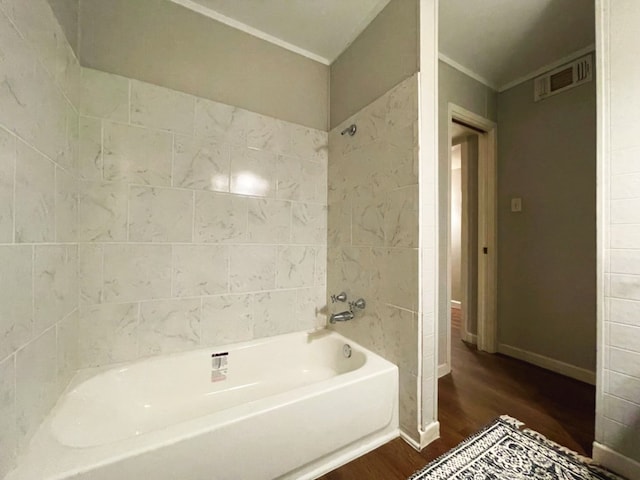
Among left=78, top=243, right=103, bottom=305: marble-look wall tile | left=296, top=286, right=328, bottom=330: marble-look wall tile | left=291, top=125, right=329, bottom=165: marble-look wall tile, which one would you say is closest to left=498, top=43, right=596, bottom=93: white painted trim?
left=291, top=125, right=329, bottom=165: marble-look wall tile

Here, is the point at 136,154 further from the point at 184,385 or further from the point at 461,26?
the point at 461,26

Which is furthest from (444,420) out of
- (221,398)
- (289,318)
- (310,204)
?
(310,204)

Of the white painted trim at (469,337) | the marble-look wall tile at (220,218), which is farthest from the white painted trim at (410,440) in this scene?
the white painted trim at (469,337)

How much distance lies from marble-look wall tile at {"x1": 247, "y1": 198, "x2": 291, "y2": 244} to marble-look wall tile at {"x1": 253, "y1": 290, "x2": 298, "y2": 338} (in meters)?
0.38

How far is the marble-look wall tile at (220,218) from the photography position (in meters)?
1.51

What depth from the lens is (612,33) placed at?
1.11 m

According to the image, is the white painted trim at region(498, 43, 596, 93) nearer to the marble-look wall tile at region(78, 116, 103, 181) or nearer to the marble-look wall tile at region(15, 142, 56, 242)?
the marble-look wall tile at region(78, 116, 103, 181)

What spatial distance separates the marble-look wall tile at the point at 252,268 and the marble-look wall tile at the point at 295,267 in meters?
0.05

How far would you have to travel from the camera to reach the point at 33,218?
871mm

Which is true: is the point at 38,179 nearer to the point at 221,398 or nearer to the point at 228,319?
the point at 228,319

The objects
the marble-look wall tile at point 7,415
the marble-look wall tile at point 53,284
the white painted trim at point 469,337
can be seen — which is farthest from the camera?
the white painted trim at point 469,337

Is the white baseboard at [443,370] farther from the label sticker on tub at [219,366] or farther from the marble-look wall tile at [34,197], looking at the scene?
the marble-look wall tile at [34,197]

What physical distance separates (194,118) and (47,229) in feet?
3.04

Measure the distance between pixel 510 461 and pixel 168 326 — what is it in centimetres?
185
